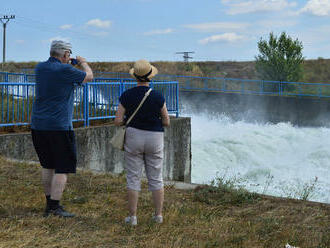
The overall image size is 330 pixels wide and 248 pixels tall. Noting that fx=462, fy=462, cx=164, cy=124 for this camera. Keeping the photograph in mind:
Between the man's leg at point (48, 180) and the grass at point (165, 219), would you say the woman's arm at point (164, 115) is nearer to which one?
the grass at point (165, 219)

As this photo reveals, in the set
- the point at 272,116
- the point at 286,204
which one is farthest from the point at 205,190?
the point at 272,116

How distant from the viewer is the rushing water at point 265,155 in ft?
56.5

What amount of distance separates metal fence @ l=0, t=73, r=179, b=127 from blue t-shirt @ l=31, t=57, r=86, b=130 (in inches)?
211

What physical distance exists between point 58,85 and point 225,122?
26.3 meters

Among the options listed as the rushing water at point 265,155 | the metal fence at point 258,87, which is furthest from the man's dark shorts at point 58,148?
the metal fence at point 258,87

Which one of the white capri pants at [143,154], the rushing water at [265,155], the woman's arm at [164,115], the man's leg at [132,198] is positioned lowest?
the rushing water at [265,155]

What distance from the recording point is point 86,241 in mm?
4012

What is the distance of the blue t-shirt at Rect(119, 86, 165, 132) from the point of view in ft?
14.2

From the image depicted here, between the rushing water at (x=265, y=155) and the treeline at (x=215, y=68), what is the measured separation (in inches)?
924

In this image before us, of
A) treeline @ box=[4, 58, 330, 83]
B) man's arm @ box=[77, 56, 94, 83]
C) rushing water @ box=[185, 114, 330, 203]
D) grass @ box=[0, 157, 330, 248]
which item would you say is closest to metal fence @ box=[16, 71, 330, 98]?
rushing water @ box=[185, 114, 330, 203]

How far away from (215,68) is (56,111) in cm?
5180

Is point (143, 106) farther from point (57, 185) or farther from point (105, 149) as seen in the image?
point (105, 149)

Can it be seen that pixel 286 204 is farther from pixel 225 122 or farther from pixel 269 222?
pixel 225 122

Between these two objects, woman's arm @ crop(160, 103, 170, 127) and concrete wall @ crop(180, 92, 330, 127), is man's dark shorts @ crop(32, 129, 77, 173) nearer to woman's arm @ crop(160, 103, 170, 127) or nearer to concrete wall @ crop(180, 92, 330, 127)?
woman's arm @ crop(160, 103, 170, 127)
